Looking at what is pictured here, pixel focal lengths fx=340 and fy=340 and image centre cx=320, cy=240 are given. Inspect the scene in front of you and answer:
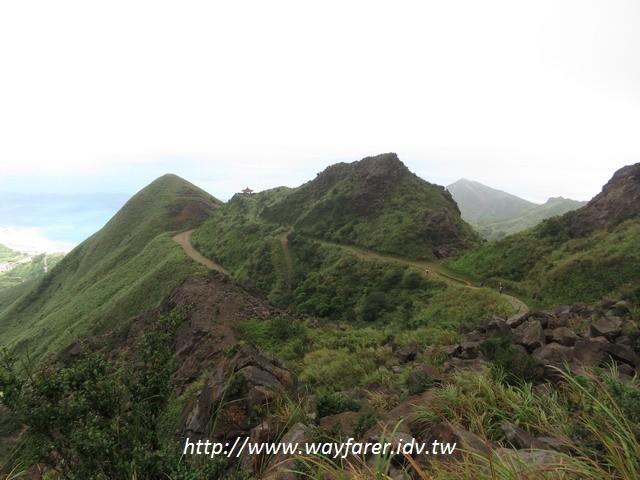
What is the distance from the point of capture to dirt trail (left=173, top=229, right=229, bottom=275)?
5509 centimetres

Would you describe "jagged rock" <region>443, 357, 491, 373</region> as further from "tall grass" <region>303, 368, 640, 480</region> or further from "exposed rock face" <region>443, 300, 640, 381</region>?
"tall grass" <region>303, 368, 640, 480</region>

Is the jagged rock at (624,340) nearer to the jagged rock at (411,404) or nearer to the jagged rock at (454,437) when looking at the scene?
the jagged rock at (411,404)

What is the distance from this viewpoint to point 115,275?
2359 inches

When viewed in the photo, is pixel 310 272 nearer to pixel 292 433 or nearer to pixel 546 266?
pixel 546 266

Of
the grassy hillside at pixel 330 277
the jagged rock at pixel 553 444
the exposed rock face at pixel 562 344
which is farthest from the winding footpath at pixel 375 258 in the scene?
the jagged rock at pixel 553 444

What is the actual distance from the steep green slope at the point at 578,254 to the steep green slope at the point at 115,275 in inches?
1525

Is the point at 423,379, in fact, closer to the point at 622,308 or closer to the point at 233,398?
the point at 233,398

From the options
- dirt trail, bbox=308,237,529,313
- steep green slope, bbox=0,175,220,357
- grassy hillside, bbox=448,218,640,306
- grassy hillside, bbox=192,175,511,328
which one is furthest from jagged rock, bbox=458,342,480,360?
steep green slope, bbox=0,175,220,357

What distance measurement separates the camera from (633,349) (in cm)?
835

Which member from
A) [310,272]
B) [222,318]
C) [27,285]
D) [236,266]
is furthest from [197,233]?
[27,285]

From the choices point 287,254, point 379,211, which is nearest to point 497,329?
point 287,254

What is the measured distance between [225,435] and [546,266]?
30331mm

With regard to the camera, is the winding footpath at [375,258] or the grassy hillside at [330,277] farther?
the grassy hillside at [330,277]

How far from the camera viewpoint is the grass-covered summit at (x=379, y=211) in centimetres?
4394
